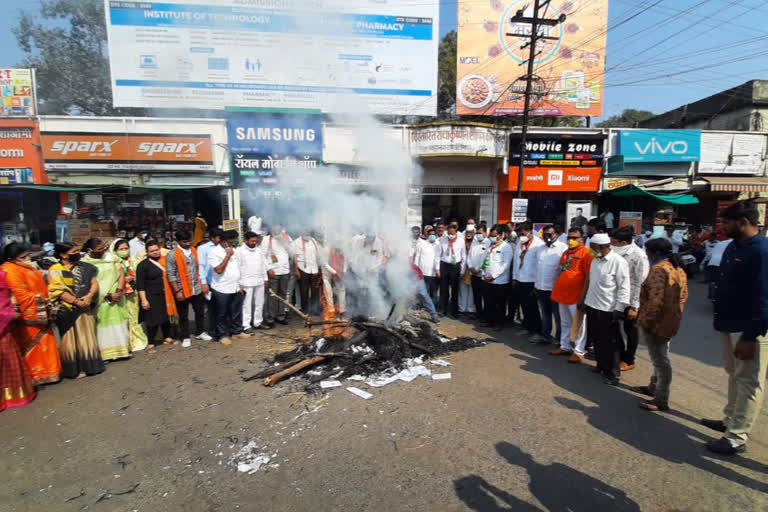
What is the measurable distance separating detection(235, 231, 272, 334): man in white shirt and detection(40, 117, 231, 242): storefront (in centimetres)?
687

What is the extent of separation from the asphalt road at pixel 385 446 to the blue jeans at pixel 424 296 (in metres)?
2.33

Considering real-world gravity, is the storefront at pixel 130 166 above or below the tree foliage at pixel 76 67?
below

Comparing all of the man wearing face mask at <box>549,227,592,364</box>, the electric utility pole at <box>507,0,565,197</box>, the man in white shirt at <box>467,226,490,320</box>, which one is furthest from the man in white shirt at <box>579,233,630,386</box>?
the electric utility pole at <box>507,0,565,197</box>

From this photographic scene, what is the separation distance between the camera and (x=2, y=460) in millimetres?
3080

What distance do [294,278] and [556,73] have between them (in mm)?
13385

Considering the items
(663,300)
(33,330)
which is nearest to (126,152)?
(33,330)

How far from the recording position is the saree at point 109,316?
497 cm

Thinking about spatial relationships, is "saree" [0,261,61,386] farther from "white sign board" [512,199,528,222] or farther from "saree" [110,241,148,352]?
"white sign board" [512,199,528,222]

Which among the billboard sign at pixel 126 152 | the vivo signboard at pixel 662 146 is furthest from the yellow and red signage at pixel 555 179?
the billboard sign at pixel 126 152

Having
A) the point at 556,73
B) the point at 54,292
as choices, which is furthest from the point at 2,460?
the point at 556,73

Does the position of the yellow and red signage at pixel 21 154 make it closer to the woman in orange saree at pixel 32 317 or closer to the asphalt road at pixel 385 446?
the woman in orange saree at pixel 32 317

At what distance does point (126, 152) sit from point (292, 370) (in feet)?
37.4

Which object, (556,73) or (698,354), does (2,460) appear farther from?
(556,73)

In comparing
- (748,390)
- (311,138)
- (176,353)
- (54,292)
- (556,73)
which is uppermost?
(556,73)
